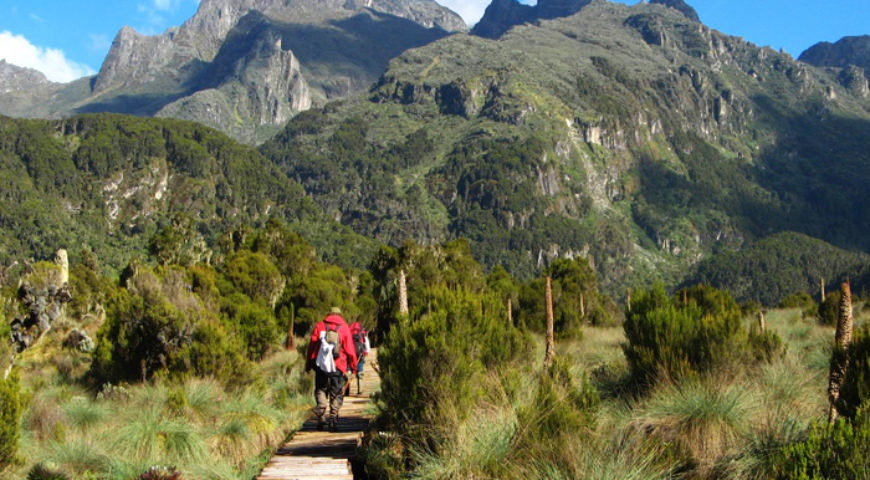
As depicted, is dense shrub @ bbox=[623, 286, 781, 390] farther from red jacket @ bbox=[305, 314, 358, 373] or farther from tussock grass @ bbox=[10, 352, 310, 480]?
tussock grass @ bbox=[10, 352, 310, 480]

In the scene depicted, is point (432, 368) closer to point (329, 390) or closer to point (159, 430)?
point (329, 390)

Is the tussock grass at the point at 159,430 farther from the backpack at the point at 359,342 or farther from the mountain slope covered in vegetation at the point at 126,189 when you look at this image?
the mountain slope covered in vegetation at the point at 126,189

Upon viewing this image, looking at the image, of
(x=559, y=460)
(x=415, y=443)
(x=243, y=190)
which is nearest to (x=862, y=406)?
(x=559, y=460)

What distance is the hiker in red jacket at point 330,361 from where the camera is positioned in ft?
33.5

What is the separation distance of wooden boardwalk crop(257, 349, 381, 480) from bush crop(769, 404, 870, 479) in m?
4.55

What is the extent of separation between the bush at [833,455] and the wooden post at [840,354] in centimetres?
132

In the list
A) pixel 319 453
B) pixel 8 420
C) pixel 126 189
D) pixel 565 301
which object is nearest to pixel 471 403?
pixel 319 453

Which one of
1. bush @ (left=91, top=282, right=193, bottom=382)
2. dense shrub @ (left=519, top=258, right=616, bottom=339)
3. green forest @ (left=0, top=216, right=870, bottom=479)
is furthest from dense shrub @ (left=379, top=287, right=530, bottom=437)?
dense shrub @ (left=519, top=258, right=616, bottom=339)

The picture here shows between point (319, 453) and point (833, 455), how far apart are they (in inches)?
236

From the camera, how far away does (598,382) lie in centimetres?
1041

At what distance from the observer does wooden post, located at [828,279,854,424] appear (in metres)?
6.54

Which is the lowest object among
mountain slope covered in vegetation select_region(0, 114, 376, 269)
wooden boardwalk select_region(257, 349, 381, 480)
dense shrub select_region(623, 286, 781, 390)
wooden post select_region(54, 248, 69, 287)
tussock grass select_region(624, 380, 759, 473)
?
wooden boardwalk select_region(257, 349, 381, 480)

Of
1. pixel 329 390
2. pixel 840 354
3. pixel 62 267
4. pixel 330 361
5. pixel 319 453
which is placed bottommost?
pixel 319 453

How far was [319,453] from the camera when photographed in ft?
29.5
